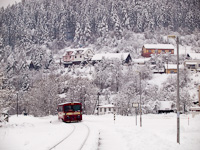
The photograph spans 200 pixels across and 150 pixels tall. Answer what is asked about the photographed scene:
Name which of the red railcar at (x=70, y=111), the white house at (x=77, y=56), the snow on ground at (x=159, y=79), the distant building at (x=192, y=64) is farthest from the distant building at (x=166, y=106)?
the white house at (x=77, y=56)

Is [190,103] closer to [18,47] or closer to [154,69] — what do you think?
[154,69]

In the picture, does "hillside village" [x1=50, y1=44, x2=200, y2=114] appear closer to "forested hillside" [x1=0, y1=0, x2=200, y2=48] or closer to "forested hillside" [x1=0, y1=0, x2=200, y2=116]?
"forested hillside" [x1=0, y1=0, x2=200, y2=116]

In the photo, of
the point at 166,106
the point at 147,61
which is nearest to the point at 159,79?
the point at 147,61

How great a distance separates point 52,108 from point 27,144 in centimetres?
5046

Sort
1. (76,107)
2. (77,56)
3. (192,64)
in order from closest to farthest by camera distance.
Result: (76,107) < (192,64) < (77,56)

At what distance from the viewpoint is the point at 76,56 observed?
12469cm

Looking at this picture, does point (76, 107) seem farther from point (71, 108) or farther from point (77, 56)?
point (77, 56)

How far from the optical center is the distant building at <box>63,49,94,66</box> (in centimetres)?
12064

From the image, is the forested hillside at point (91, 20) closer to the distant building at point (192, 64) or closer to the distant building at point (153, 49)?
the distant building at point (153, 49)

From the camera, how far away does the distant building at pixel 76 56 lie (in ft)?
396

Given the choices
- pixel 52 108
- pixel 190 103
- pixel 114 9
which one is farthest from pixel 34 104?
pixel 114 9

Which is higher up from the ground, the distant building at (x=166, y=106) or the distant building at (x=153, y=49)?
the distant building at (x=153, y=49)

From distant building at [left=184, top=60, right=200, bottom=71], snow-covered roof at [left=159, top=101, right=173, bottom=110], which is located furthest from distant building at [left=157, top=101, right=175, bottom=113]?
distant building at [left=184, top=60, right=200, bottom=71]

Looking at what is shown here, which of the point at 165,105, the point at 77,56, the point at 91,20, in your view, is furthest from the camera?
the point at 91,20
